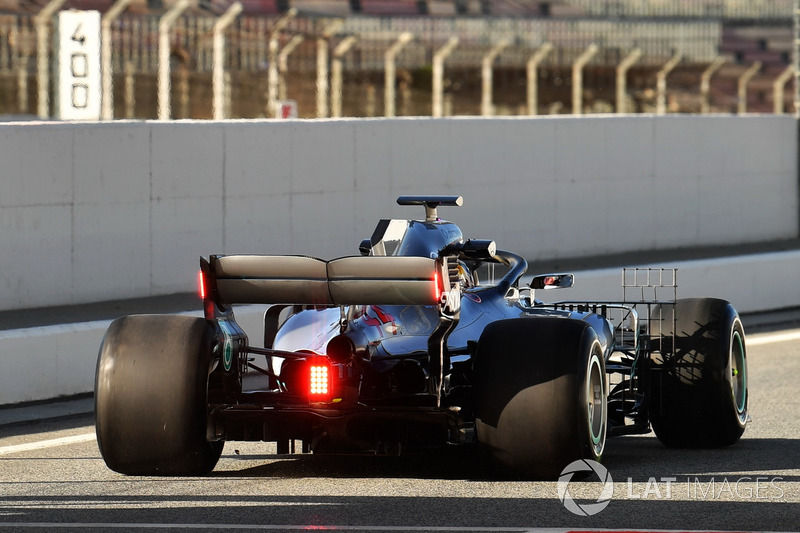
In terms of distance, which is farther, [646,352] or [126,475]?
[646,352]

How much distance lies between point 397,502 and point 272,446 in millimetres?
2306

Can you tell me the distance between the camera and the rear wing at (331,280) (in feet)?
26.0

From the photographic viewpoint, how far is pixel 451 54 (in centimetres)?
3559

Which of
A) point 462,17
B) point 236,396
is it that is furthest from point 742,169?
point 462,17

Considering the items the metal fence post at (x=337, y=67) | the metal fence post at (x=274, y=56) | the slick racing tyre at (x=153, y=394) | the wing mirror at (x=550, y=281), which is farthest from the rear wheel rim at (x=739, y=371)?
the metal fence post at (x=337, y=67)

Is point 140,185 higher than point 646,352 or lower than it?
higher

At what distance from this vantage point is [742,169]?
2298 centimetres

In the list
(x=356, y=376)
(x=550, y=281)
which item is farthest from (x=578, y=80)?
(x=356, y=376)

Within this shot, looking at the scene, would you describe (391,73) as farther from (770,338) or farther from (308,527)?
(308,527)

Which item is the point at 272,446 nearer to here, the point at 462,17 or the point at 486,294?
the point at 486,294

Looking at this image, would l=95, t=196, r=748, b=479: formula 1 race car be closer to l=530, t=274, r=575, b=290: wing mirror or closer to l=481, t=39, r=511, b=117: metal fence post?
l=530, t=274, r=575, b=290: wing mirror

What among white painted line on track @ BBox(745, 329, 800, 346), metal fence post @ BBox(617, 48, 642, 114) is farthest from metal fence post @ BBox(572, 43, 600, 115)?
white painted line on track @ BBox(745, 329, 800, 346)

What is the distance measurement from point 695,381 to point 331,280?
8.78ft

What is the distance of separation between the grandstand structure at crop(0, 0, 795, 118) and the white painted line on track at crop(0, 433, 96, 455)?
1806 cm
